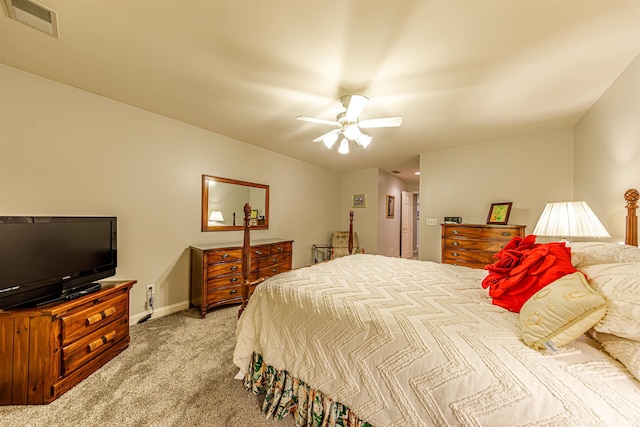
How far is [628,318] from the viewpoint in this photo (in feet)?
2.63

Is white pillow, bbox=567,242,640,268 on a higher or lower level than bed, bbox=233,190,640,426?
higher

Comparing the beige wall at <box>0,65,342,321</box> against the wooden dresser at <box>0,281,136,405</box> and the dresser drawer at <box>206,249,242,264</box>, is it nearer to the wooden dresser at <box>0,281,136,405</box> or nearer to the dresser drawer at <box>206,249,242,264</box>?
A: the dresser drawer at <box>206,249,242,264</box>

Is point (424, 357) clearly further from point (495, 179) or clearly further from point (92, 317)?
point (495, 179)

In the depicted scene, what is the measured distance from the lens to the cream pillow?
0.86 m

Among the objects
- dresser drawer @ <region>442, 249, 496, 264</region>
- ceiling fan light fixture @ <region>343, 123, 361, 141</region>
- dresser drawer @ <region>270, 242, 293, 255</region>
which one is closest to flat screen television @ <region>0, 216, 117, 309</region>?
dresser drawer @ <region>270, 242, 293, 255</region>

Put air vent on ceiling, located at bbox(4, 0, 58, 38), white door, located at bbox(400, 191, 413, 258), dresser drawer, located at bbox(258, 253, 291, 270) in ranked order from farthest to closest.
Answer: white door, located at bbox(400, 191, 413, 258) < dresser drawer, located at bbox(258, 253, 291, 270) < air vent on ceiling, located at bbox(4, 0, 58, 38)

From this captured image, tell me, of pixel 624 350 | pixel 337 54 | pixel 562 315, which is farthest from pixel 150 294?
pixel 624 350

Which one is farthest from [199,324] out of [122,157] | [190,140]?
[190,140]

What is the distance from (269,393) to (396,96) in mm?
2664

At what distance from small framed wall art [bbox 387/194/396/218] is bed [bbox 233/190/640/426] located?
4.22 metres

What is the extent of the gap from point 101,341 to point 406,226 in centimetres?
673

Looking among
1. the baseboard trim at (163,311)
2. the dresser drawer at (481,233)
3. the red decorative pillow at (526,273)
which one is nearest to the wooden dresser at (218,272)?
the baseboard trim at (163,311)

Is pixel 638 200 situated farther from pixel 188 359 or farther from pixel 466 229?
pixel 188 359

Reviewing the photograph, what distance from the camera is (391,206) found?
6.07 m
